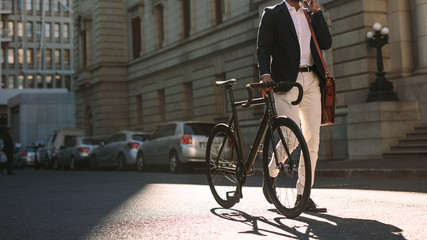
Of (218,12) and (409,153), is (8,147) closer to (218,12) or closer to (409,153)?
(218,12)

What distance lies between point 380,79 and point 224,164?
11492 mm

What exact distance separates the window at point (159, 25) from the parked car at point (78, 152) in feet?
26.1

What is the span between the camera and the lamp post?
1664cm

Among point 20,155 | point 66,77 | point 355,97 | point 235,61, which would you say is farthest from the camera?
point 66,77

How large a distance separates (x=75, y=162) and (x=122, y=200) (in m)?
19.2

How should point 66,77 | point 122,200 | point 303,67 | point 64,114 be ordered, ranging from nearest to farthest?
point 303,67
point 122,200
point 64,114
point 66,77

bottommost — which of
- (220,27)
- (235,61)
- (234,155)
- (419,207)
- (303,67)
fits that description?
(419,207)

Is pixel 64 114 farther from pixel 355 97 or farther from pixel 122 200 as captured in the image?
pixel 122 200

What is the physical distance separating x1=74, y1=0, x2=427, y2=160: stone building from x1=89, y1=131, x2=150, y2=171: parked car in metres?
3.57

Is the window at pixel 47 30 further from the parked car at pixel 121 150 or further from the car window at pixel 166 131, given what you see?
the car window at pixel 166 131

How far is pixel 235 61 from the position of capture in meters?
25.0

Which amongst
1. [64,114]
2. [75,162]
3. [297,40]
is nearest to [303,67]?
[297,40]

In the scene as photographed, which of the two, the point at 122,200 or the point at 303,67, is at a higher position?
the point at 303,67

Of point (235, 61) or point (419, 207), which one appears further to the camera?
point (235, 61)
